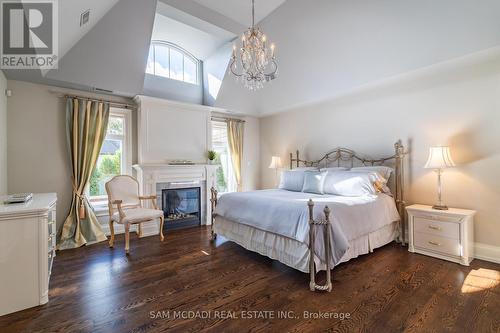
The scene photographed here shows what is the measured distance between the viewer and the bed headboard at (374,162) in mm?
3713

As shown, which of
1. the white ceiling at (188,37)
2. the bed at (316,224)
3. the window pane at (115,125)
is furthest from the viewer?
the window pane at (115,125)

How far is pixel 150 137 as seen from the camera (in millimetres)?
4484

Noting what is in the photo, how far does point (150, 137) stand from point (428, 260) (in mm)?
4743

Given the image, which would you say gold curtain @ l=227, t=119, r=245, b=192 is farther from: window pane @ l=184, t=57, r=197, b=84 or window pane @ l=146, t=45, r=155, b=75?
window pane @ l=146, t=45, r=155, b=75

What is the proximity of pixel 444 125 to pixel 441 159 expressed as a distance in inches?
25.4

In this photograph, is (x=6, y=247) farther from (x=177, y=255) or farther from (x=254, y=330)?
(x=254, y=330)

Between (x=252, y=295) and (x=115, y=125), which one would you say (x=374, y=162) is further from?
(x=115, y=125)

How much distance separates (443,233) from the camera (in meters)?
2.98

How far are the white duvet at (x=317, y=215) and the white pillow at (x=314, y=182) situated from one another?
0.76 metres

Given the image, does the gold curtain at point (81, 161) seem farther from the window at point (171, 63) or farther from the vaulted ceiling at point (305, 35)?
the window at point (171, 63)

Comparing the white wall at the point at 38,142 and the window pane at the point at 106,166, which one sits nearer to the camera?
the white wall at the point at 38,142

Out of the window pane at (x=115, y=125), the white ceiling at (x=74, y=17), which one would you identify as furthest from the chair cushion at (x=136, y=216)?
the white ceiling at (x=74, y=17)

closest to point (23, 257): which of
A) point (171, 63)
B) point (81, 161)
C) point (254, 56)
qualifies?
point (81, 161)

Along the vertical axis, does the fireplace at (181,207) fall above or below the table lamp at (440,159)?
below
